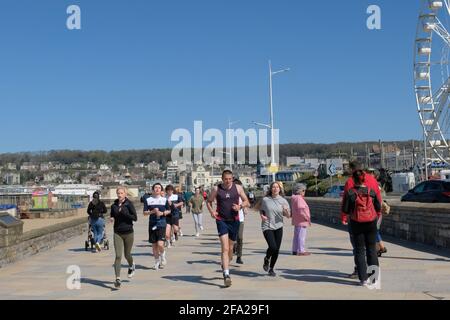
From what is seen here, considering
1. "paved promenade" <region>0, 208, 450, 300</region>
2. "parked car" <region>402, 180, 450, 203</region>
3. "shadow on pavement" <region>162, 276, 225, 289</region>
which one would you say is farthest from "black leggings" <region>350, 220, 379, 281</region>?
"parked car" <region>402, 180, 450, 203</region>

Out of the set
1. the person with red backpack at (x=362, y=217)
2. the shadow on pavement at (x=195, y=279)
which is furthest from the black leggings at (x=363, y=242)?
the shadow on pavement at (x=195, y=279)

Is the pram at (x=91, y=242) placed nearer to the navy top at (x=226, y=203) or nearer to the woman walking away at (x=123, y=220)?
the woman walking away at (x=123, y=220)

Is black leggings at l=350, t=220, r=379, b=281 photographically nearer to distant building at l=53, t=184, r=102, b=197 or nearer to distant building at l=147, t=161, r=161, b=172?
distant building at l=53, t=184, r=102, b=197

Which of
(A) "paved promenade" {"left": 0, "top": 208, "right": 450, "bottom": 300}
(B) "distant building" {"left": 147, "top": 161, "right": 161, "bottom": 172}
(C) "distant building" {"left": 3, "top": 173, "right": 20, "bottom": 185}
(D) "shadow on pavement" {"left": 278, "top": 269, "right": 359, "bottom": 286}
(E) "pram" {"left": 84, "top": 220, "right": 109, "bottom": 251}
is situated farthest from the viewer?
(C) "distant building" {"left": 3, "top": 173, "right": 20, "bottom": 185}

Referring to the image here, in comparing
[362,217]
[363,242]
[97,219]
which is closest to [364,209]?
[362,217]

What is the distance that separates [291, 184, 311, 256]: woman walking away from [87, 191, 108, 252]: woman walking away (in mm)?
5227

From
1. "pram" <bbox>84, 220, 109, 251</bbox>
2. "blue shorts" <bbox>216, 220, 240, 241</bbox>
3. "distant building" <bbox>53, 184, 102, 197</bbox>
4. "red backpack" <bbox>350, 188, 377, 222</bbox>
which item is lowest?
"distant building" <bbox>53, 184, 102, 197</bbox>

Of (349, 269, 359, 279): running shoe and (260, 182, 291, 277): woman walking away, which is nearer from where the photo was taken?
(349, 269, 359, 279): running shoe

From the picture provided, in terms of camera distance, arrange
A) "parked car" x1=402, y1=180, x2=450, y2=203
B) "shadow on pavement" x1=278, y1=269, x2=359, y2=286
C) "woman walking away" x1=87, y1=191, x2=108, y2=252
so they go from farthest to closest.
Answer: "parked car" x1=402, y1=180, x2=450, y2=203 < "woman walking away" x1=87, y1=191, x2=108, y2=252 < "shadow on pavement" x1=278, y1=269, x2=359, y2=286

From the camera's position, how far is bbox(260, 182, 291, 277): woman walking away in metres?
10.7

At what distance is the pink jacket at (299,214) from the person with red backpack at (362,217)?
4.61 meters

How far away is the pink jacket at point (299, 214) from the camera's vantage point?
14109 mm

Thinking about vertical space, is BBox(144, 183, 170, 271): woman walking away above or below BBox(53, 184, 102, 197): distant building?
above
